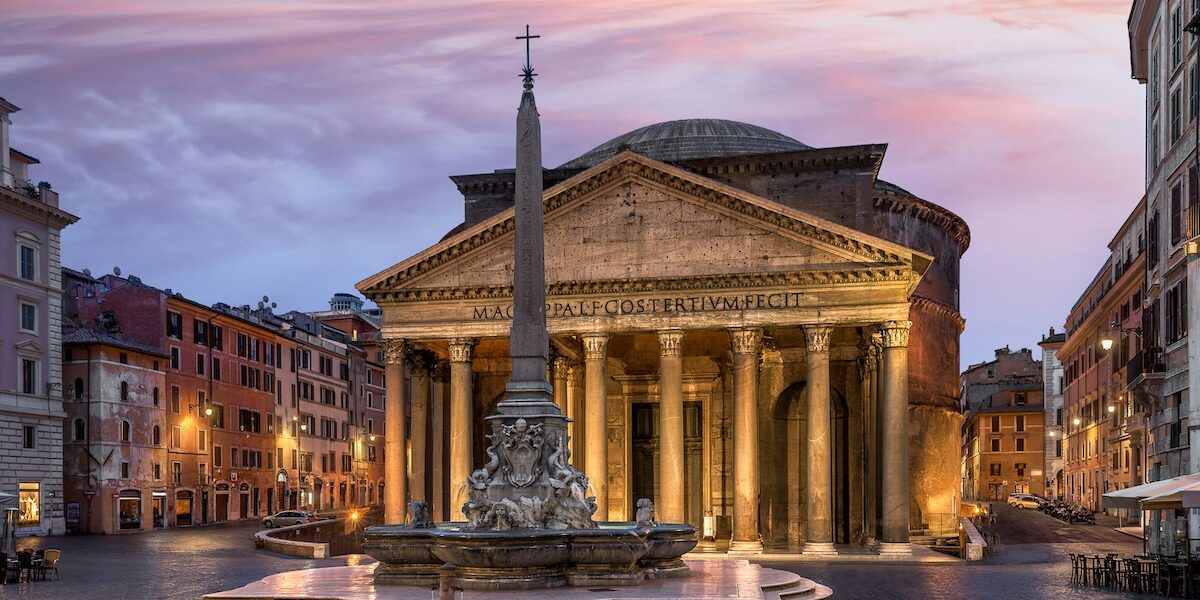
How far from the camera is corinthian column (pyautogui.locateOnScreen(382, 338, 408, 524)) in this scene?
4166 cm

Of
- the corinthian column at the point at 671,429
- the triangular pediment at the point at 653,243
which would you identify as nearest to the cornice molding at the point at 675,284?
the triangular pediment at the point at 653,243

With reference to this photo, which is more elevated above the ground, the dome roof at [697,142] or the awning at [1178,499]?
the dome roof at [697,142]

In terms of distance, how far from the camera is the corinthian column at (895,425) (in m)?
37.6

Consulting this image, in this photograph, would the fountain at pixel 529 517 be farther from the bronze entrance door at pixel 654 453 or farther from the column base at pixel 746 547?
the bronze entrance door at pixel 654 453

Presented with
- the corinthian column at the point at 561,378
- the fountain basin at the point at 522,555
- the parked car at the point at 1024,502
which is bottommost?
the parked car at the point at 1024,502

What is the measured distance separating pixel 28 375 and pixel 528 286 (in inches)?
1334

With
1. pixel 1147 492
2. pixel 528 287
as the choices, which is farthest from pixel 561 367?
pixel 528 287

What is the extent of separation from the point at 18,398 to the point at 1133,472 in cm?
3983

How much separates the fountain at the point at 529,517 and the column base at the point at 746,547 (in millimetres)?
16702

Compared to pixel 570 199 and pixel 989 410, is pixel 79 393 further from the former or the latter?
pixel 989 410

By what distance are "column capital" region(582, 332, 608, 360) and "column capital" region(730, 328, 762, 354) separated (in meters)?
3.66

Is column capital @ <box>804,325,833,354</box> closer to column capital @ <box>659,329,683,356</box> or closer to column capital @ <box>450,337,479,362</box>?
column capital @ <box>659,329,683,356</box>

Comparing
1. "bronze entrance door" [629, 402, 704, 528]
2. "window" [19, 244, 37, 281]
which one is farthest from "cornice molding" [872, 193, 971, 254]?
"window" [19, 244, 37, 281]

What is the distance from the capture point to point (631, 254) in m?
40.2
